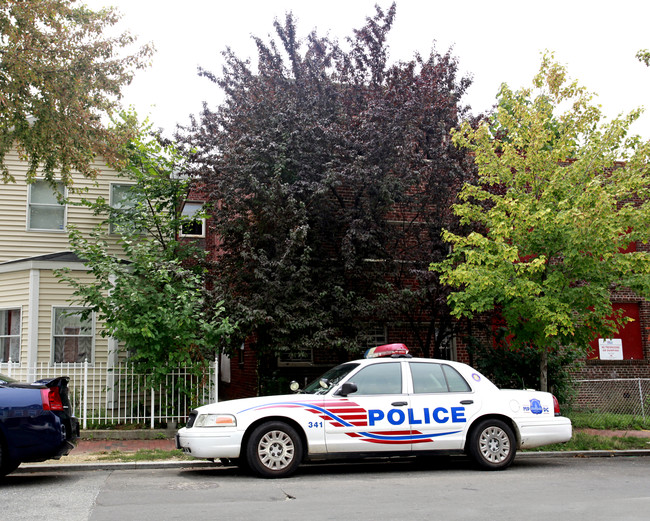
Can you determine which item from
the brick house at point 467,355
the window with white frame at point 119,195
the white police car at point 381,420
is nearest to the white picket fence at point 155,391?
the brick house at point 467,355

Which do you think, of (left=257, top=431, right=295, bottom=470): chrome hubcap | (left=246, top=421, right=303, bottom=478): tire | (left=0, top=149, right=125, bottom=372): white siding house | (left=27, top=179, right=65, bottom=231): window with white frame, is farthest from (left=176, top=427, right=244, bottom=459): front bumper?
(left=27, top=179, right=65, bottom=231): window with white frame

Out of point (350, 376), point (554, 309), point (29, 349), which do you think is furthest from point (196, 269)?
point (554, 309)

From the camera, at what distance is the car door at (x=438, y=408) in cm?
880

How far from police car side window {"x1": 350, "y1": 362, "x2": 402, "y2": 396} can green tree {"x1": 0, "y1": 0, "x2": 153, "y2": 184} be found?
709 cm

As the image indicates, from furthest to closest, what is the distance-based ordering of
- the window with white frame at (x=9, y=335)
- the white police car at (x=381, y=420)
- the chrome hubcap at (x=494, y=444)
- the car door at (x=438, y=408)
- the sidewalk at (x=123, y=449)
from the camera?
the window with white frame at (x=9, y=335), the sidewalk at (x=123, y=449), the chrome hubcap at (x=494, y=444), the car door at (x=438, y=408), the white police car at (x=381, y=420)

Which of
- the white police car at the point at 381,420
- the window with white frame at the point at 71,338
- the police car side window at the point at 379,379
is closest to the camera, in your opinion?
the white police car at the point at 381,420

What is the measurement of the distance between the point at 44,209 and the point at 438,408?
11.8 m

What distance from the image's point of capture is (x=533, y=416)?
9234mm

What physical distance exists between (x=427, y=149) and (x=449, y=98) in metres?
1.43

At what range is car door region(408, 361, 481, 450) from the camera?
880 centimetres

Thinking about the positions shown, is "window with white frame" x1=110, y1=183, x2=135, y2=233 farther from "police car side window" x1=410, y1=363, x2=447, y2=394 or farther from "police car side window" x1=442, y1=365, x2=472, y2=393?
"police car side window" x1=442, y1=365, x2=472, y2=393

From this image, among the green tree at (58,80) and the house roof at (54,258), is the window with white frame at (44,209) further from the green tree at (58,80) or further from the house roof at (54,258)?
the green tree at (58,80)

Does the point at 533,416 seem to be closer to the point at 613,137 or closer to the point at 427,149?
the point at 613,137

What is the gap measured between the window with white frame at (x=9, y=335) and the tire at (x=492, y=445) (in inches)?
431
